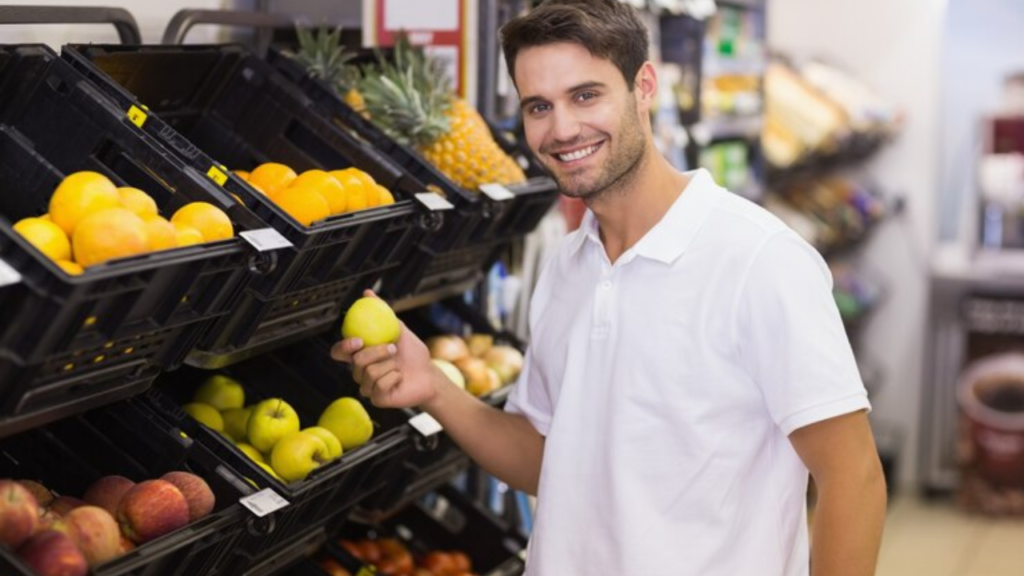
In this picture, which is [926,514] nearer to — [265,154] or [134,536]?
[265,154]

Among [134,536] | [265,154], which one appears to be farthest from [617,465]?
[265,154]

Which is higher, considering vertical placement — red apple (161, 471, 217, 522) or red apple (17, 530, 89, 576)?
red apple (17, 530, 89, 576)

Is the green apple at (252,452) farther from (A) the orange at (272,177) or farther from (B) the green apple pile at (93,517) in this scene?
(A) the orange at (272,177)

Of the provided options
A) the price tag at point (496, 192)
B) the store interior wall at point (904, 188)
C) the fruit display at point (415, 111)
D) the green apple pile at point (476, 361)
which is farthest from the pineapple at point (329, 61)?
the store interior wall at point (904, 188)

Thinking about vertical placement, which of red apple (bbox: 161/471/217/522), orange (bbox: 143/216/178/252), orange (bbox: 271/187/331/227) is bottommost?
red apple (bbox: 161/471/217/522)

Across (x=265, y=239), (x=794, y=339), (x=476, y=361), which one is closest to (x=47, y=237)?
(x=265, y=239)

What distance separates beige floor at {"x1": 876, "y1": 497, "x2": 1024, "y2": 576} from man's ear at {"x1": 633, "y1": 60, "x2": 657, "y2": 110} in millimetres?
4282

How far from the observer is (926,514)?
7.51 m

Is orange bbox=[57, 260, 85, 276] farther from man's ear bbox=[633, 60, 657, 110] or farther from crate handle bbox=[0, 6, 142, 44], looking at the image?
man's ear bbox=[633, 60, 657, 110]

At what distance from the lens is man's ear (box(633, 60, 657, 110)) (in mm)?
2467

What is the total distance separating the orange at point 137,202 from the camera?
215 cm

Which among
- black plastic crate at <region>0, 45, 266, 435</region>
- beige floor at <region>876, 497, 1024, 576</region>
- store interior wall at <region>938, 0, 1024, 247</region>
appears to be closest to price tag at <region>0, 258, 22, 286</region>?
black plastic crate at <region>0, 45, 266, 435</region>

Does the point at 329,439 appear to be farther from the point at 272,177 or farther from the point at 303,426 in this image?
the point at 272,177

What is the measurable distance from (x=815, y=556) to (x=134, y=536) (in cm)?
111
